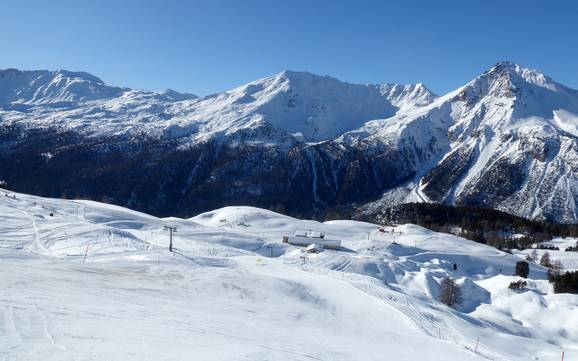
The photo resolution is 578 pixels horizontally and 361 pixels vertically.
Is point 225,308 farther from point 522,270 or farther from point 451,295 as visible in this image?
point 522,270

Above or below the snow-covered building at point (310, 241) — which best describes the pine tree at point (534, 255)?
below

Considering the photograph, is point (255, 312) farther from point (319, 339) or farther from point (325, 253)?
point (325, 253)

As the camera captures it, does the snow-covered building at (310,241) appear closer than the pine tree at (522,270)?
No

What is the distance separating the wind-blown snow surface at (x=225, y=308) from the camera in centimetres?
1792

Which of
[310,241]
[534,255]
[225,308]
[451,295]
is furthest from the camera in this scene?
[534,255]

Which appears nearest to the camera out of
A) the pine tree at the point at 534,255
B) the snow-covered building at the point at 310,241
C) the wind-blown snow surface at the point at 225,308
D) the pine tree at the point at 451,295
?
the wind-blown snow surface at the point at 225,308

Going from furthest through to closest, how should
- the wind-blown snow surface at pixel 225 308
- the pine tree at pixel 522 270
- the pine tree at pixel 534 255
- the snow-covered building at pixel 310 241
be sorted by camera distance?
the pine tree at pixel 534 255 < the snow-covered building at pixel 310 241 < the pine tree at pixel 522 270 < the wind-blown snow surface at pixel 225 308

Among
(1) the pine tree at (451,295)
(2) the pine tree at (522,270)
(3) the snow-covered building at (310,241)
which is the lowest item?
(1) the pine tree at (451,295)

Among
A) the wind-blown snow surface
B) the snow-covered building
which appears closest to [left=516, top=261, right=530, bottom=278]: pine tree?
the wind-blown snow surface

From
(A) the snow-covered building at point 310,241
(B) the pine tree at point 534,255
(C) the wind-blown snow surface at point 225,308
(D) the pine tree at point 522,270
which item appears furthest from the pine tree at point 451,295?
(B) the pine tree at point 534,255

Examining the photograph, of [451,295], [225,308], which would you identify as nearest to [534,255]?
[451,295]

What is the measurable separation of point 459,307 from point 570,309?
527 inches

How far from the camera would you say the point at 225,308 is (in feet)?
97.1

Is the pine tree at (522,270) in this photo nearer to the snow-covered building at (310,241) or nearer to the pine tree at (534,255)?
the pine tree at (534,255)
